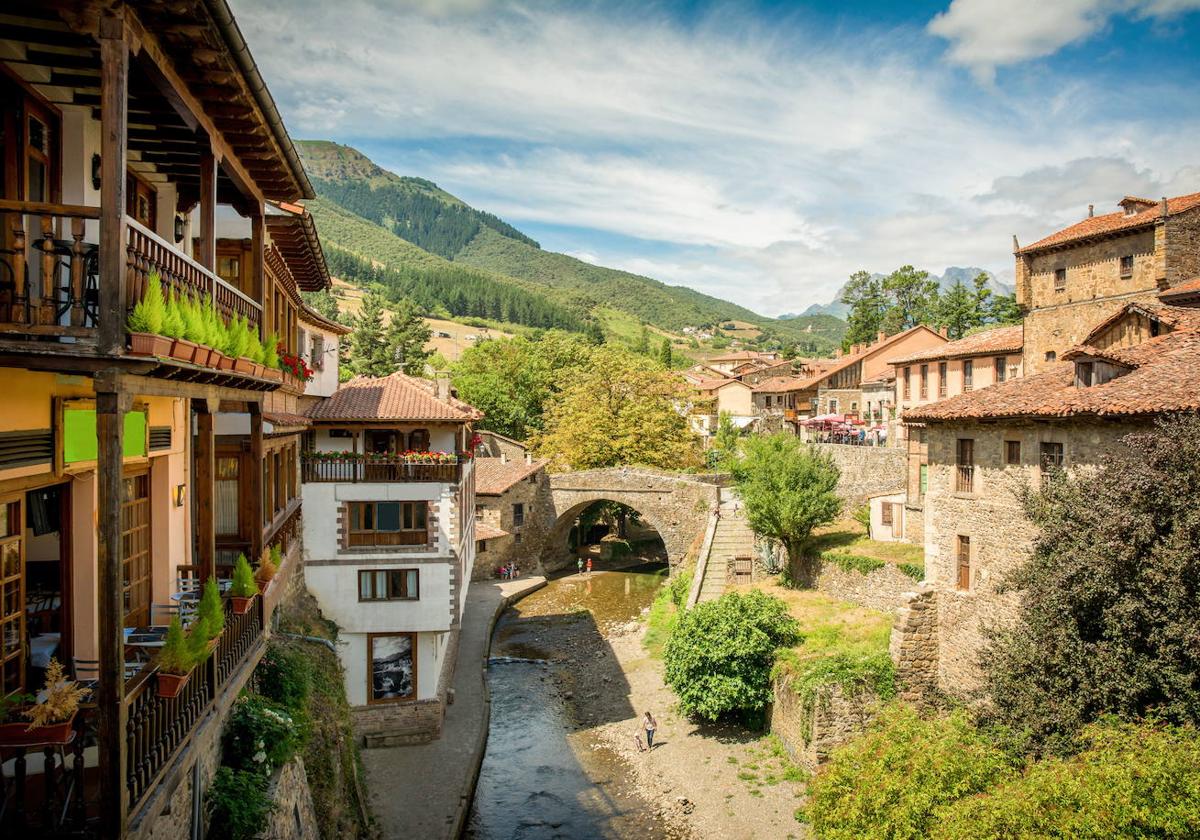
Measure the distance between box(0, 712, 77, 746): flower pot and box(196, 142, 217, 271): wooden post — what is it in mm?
4640

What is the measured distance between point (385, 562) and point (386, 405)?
4549 millimetres

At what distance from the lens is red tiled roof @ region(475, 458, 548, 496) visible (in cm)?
4316

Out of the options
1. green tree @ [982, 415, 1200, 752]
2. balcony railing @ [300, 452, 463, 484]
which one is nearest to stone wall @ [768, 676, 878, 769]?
green tree @ [982, 415, 1200, 752]

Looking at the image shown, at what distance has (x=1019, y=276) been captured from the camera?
3169cm

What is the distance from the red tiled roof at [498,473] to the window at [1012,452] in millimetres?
29082

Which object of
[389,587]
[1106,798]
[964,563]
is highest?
[964,563]

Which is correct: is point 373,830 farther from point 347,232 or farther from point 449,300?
point 347,232

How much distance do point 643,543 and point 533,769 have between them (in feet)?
110

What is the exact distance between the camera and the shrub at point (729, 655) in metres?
23.3

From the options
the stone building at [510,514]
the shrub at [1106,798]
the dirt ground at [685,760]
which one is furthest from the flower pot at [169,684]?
the stone building at [510,514]

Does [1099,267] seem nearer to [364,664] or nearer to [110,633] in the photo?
[364,664]

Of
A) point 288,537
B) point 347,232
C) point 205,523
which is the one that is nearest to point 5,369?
point 205,523

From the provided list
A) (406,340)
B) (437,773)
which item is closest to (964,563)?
(437,773)

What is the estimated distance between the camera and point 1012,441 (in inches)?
717
